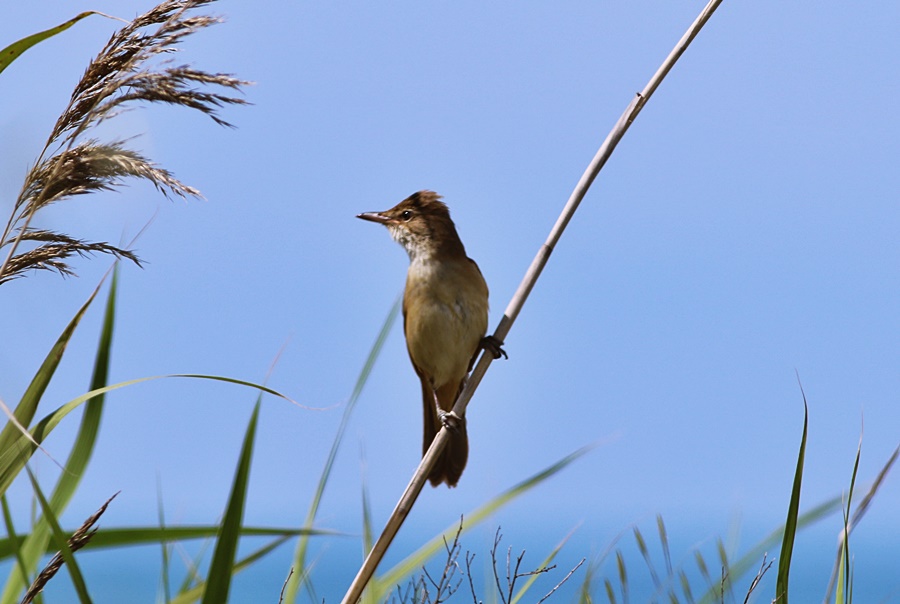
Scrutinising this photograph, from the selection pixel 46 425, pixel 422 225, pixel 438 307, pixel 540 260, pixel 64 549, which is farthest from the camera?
pixel 422 225

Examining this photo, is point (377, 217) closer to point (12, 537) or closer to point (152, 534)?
point (152, 534)

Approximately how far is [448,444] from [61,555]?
6.80ft

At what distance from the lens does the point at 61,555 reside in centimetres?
116

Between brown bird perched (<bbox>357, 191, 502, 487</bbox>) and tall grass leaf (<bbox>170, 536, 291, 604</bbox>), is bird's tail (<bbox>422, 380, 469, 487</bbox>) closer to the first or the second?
brown bird perched (<bbox>357, 191, 502, 487</bbox>)

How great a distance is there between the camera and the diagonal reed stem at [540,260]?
145cm

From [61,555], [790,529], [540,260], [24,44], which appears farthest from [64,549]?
[790,529]

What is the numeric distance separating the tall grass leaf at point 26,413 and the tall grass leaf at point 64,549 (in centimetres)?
17

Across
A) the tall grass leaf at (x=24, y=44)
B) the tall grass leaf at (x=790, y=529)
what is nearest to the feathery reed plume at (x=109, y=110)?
the tall grass leaf at (x=24, y=44)

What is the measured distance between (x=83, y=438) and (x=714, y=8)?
1424 mm

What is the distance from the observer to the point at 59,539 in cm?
110

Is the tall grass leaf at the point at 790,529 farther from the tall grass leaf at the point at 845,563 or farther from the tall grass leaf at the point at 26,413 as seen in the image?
the tall grass leaf at the point at 26,413

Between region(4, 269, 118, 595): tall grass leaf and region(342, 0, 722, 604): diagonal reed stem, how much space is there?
0.50 m

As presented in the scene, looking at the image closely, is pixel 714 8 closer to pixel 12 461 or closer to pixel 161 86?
pixel 161 86

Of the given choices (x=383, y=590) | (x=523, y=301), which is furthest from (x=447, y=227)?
(x=383, y=590)
